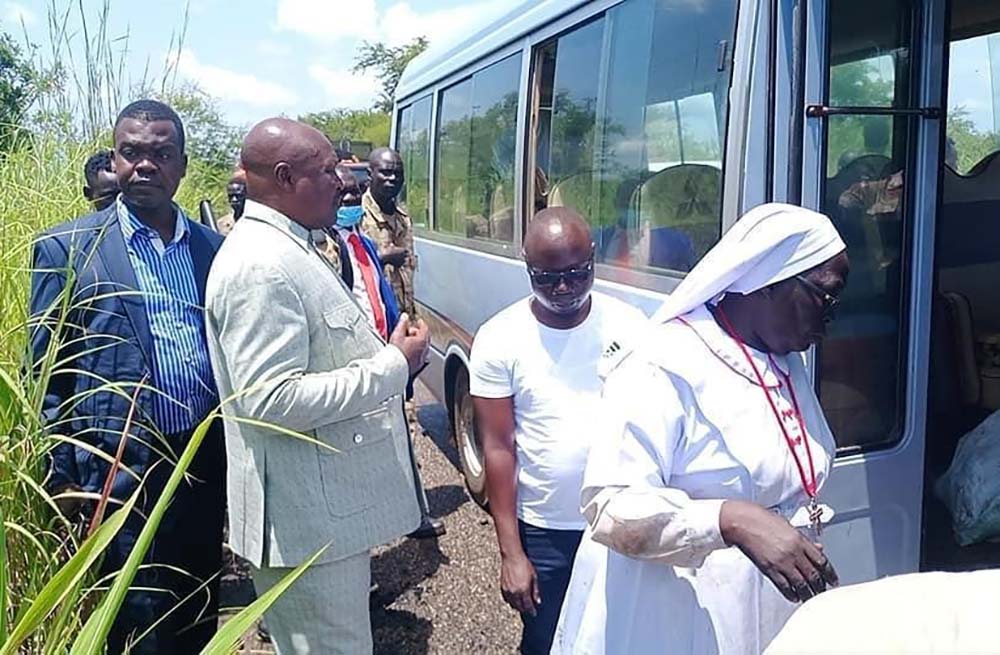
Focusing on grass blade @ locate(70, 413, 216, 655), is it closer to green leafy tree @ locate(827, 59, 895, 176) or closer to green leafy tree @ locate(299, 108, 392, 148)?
green leafy tree @ locate(827, 59, 895, 176)

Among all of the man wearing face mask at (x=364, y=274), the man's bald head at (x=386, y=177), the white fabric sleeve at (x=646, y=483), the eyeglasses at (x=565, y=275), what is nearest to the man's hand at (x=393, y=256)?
the man's bald head at (x=386, y=177)

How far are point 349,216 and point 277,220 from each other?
98.0 inches

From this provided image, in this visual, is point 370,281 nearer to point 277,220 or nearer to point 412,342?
point 412,342

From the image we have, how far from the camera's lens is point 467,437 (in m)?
5.52

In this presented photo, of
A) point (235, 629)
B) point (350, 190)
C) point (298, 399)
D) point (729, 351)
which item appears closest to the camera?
point (235, 629)

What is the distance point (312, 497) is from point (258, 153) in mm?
876

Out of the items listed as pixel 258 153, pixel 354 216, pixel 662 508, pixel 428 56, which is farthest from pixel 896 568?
pixel 428 56

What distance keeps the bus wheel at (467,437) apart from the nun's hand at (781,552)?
3.53 metres

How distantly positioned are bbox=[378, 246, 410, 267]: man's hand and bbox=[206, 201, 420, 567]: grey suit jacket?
9.33 ft

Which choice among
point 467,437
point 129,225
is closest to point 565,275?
point 129,225

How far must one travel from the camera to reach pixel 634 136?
3611 millimetres

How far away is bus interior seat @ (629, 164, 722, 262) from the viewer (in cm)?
300

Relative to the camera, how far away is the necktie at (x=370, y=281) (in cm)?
376

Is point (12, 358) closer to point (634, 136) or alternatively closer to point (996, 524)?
point (634, 136)
